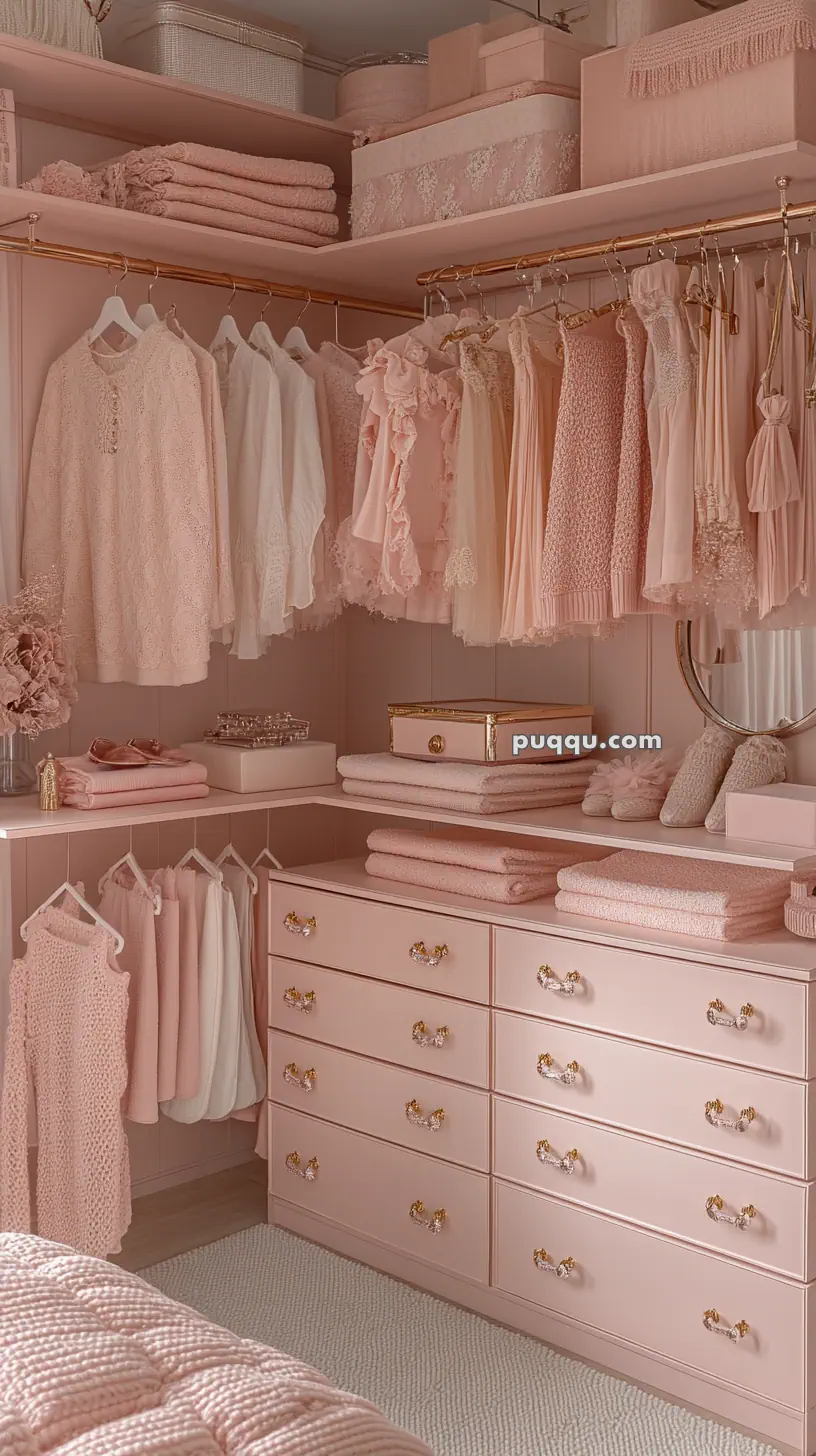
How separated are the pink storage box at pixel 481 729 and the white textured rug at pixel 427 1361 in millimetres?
1120

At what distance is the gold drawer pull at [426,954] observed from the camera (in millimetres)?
2912

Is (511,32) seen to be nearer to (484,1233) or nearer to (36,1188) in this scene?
(484,1233)

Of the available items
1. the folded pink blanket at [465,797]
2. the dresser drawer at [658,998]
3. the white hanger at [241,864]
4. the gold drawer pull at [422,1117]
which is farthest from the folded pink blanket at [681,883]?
the white hanger at [241,864]

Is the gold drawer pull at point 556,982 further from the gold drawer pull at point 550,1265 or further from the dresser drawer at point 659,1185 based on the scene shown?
the gold drawer pull at point 550,1265

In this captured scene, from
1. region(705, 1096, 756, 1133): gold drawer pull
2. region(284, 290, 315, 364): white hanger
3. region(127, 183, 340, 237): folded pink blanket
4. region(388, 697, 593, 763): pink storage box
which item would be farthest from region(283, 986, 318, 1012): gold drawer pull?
region(127, 183, 340, 237): folded pink blanket

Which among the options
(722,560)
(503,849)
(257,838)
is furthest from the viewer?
(257,838)

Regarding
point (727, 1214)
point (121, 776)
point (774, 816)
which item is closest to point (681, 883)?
point (774, 816)

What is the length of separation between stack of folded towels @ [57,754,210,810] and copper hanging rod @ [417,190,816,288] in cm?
121

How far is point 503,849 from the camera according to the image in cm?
294

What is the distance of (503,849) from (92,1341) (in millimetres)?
1710

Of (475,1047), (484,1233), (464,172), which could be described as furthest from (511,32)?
(484,1233)

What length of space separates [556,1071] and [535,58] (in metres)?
1.94

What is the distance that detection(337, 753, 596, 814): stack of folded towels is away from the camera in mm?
2969

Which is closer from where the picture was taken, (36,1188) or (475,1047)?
(475,1047)
